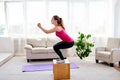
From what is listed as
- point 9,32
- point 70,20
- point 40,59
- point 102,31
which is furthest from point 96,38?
point 9,32

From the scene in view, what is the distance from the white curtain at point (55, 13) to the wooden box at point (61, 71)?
345 cm

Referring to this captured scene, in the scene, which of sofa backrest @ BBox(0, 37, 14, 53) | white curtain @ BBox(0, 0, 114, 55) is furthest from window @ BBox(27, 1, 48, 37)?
sofa backrest @ BBox(0, 37, 14, 53)

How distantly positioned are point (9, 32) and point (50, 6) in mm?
1985

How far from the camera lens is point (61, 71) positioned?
169 inches

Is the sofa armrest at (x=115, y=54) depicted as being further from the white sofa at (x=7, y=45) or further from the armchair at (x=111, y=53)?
the white sofa at (x=7, y=45)

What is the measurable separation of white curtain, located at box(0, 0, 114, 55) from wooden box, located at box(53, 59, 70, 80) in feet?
11.3

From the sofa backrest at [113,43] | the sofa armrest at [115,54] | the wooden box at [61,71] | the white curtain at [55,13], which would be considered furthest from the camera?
the white curtain at [55,13]

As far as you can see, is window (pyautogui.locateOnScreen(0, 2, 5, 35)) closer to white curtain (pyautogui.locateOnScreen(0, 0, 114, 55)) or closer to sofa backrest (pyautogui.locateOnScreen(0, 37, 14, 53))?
white curtain (pyautogui.locateOnScreen(0, 0, 114, 55))

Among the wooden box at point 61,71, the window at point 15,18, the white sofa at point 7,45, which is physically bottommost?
the wooden box at point 61,71

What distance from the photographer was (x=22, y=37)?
24.8ft

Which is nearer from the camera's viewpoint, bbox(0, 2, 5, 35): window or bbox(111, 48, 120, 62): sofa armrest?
bbox(111, 48, 120, 62): sofa armrest

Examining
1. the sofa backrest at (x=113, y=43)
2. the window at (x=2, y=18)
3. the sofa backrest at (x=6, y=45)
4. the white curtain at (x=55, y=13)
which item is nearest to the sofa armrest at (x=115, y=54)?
the sofa backrest at (x=113, y=43)

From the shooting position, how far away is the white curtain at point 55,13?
24.6 ft

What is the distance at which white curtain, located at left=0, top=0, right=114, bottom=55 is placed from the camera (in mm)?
7512
